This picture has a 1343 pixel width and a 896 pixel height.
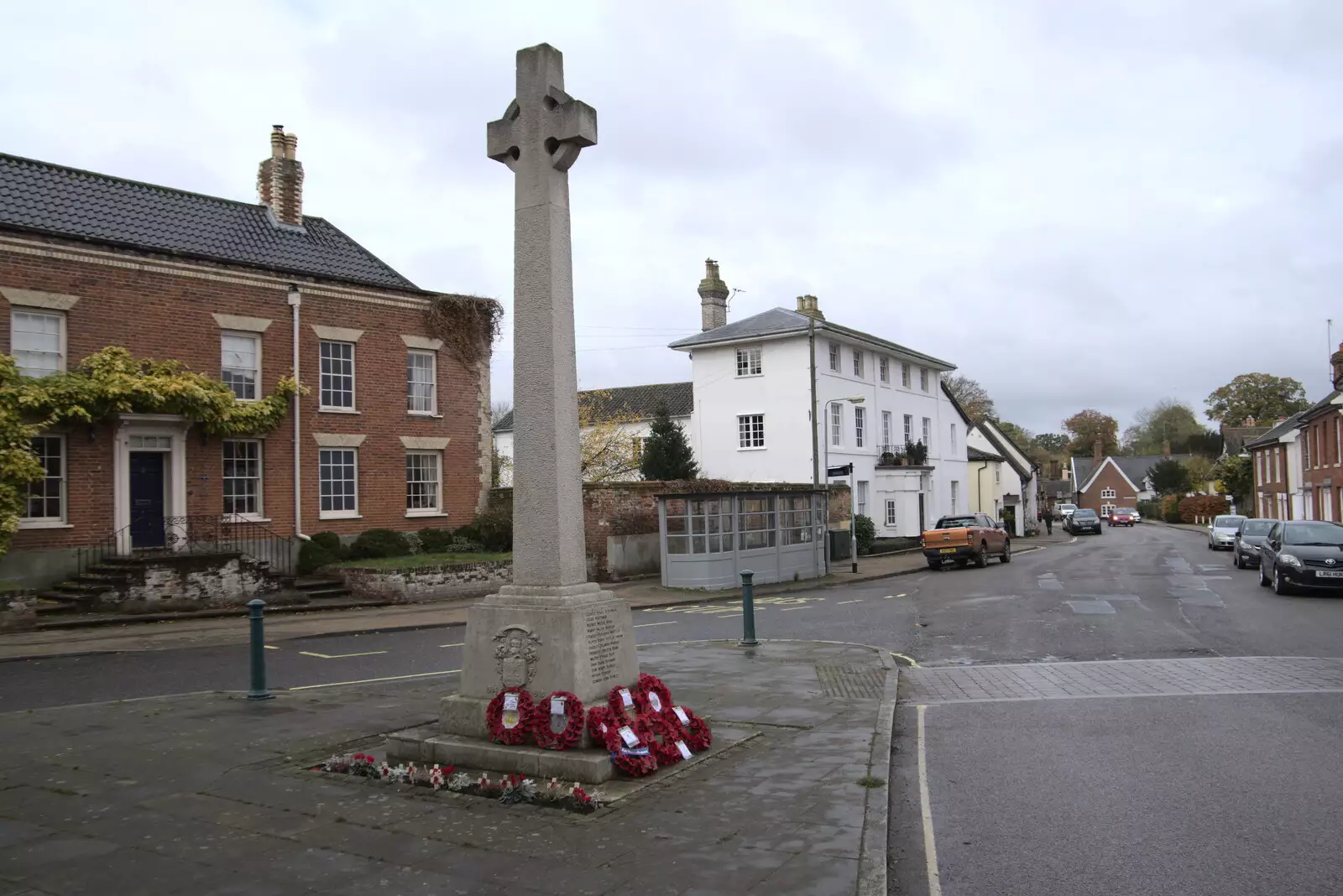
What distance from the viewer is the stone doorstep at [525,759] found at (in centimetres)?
650

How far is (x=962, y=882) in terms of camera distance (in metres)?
5.01

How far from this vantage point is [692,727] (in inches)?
293

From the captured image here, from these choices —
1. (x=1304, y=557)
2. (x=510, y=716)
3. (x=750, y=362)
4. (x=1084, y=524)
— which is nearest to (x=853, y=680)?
(x=510, y=716)

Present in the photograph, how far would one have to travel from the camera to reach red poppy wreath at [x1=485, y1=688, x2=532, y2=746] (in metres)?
6.91

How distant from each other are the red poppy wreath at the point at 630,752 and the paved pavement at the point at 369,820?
24cm

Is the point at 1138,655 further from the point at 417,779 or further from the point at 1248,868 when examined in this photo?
the point at 417,779

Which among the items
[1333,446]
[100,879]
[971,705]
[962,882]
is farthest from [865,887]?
[1333,446]

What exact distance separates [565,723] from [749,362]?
115ft

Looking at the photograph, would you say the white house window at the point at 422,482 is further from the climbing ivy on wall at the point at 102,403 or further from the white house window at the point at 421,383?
the climbing ivy on wall at the point at 102,403

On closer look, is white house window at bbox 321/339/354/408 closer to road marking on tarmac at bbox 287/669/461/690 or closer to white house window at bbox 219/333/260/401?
white house window at bbox 219/333/260/401

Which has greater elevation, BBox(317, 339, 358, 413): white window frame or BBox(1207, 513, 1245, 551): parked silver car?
BBox(317, 339, 358, 413): white window frame

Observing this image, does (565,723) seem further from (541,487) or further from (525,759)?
(541,487)

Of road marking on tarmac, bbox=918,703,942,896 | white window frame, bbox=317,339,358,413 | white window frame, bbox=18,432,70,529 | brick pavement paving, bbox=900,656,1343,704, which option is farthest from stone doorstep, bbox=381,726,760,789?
white window frame, bbox=317,339,358,413

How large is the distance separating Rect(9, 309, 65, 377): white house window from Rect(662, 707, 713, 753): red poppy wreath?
17.6 metres
